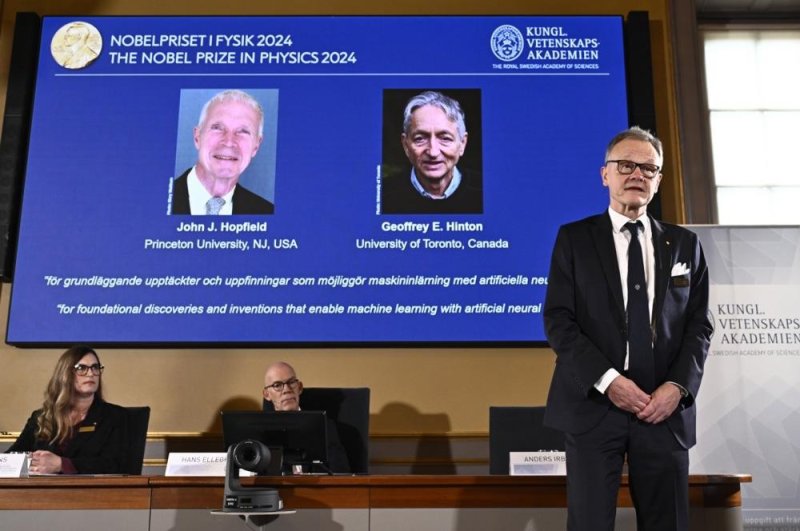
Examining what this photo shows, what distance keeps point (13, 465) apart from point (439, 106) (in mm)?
2861

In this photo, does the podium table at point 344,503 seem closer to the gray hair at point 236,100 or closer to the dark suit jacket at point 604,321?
the dark suit jacket at point 604,321

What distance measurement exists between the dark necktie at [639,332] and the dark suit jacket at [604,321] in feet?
0.07

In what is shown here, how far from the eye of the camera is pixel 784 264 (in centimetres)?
423

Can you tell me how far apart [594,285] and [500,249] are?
2.32 metres

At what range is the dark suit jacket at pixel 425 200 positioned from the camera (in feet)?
15.2

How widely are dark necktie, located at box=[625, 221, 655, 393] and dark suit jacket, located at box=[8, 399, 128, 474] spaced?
2.31m

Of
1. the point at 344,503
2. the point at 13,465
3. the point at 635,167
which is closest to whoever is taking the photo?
the point at 635,167

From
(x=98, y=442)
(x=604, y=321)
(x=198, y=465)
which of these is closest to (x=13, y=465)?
(x=198, y=465)

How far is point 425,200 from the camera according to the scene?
464 cm

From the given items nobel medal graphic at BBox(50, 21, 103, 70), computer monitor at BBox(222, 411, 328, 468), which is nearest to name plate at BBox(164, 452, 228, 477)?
computer monitor at BBox(222, 411, 328, 468)

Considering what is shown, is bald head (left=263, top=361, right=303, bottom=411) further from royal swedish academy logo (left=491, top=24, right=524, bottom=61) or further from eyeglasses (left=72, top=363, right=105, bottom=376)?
royal swedish academy logo (left=491, top=24, right=524, bottom=61)

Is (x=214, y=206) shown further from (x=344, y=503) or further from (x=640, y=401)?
(x=640, y=401)

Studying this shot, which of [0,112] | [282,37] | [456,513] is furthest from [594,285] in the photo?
[0,112]

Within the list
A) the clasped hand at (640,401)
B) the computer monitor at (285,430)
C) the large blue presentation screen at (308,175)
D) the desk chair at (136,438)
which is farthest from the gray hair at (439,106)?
the clasped hand at (640,401)
